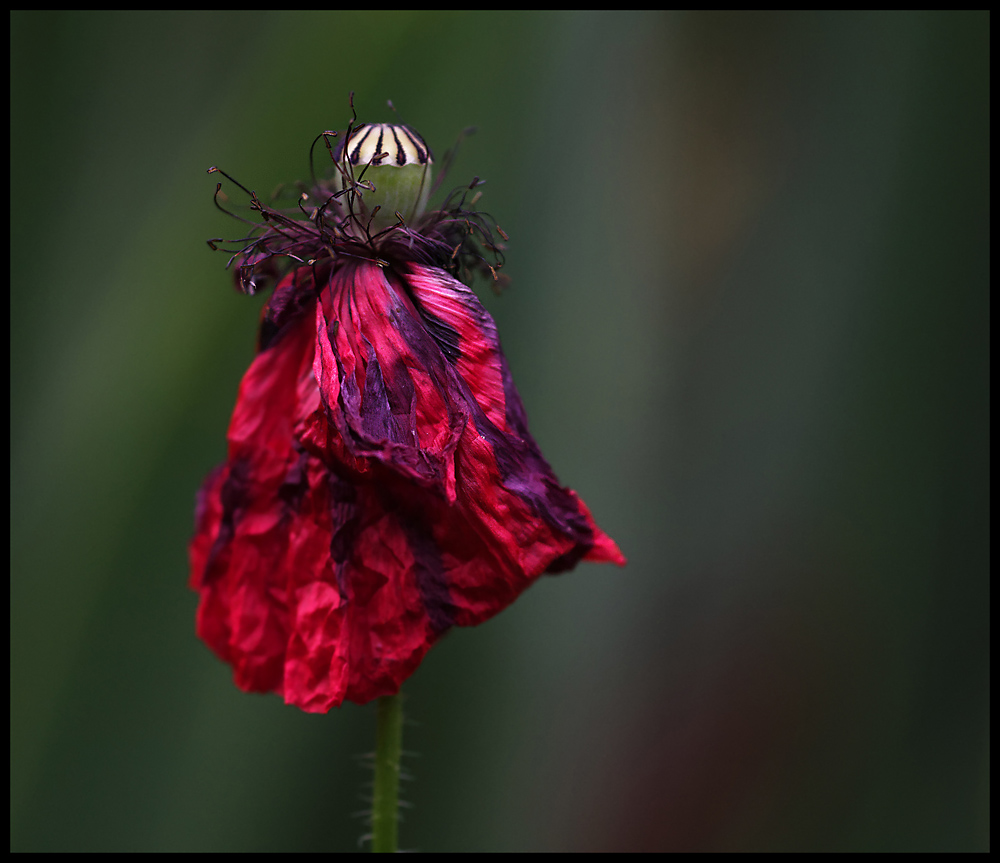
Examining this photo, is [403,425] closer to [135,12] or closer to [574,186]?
[574,186]

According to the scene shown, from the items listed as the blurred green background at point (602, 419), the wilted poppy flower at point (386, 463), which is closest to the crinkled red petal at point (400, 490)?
the wilted poppy flower at point (386, 463)

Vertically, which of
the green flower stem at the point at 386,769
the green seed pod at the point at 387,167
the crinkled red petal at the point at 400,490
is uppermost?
the green seed pod at the point at 387,167

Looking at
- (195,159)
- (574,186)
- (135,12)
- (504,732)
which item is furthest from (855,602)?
(135,12)

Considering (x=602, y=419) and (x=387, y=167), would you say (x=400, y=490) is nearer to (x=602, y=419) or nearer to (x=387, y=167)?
(x=387, y=167)

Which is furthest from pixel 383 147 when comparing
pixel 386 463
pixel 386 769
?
pixel 386 769

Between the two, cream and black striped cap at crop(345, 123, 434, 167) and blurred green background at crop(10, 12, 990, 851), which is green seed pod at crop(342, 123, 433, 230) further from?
blurred green background at crop(10, 12, 990, 851)

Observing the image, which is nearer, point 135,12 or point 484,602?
point 484,602

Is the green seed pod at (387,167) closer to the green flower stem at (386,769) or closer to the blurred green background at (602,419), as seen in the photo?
the green flower stem at (386,769)
